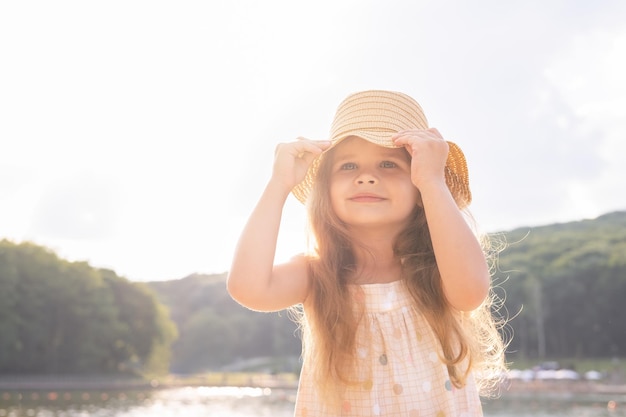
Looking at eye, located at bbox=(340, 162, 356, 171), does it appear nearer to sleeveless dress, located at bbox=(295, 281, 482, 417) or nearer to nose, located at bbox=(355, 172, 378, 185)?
nose, located at bbox=(355, 172, 378, 185)

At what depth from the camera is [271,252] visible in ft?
5.17

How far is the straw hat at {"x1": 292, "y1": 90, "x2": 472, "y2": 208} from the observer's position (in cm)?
173

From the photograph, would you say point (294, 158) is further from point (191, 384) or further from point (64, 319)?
point (64, 319)

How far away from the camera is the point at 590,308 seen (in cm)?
4434

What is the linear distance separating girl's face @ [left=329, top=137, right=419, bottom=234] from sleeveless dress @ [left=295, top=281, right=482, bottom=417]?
18 centimetres

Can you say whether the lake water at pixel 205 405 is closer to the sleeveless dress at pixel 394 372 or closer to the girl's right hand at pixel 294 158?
the sleeveless dress at pixel 394 372

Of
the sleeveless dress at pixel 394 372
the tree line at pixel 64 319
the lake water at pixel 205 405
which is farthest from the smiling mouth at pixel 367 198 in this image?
the tree line at pixel 64 319

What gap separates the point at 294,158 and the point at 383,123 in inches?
9.4

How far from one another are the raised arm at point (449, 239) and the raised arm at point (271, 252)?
0.25 m

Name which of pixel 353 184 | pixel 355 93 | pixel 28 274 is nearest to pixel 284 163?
pixel 353 184

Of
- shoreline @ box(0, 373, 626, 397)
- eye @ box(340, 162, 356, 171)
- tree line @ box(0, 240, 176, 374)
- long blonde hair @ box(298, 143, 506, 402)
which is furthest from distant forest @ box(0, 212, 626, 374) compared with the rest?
eye @ box(340, 162, 356, 171)

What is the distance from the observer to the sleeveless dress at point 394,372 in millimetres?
1627

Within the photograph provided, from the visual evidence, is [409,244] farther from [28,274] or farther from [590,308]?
[590,308]

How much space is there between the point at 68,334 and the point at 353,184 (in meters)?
39.6
